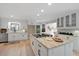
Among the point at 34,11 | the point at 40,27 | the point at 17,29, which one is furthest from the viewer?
the point at 17,29

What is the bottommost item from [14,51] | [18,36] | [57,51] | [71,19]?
[14,51]

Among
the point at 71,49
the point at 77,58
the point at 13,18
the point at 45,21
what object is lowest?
the point at 77,58

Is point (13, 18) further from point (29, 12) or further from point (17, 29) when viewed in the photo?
point (29, 12)

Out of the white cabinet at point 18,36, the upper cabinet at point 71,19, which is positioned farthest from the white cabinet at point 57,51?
the white cabinet at point 18,36

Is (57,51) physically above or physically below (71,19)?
below

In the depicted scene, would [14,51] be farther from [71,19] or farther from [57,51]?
[71,19]

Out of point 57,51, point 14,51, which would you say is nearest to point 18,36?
point 14,51

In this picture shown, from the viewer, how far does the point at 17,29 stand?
454cm

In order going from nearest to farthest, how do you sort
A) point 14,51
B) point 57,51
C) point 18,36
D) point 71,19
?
1. point 57,51
2. point 14,51
3. point 71,19
4. point 18,36

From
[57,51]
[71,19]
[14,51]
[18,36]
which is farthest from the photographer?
[18,36]

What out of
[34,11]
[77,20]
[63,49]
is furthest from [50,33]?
[77,20]

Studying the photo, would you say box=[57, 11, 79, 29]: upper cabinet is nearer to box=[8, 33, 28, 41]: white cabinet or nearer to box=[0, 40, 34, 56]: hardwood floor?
box=[8, 33, 28, 41]: white cabinet

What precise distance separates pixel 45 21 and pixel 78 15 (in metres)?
1.72

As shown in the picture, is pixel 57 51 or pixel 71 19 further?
pixel 71 19
